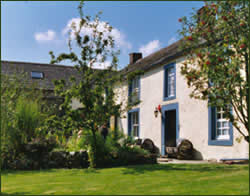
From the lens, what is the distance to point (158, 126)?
17.1 metres

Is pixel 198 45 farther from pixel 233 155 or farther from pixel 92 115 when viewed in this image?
pixel 233 155

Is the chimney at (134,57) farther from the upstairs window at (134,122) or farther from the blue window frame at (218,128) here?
the blue window frame at (218,128)

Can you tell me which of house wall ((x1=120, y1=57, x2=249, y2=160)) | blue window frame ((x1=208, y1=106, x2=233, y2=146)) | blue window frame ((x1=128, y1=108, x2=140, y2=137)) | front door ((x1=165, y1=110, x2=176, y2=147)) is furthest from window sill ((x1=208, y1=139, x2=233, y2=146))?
blue window frame ((x1=128, y1=108, x2=140, y2=137))

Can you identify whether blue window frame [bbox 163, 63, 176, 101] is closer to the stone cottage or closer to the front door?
the stone cottage

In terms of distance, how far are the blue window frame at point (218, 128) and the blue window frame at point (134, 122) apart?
22.9 ft

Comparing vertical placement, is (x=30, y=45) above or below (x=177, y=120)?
above

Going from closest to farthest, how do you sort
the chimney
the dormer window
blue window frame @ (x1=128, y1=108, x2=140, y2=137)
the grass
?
the grass → blue window frame @ (x1=128, y1=108, x2=140, y2=137) → the chimney → the dormer window

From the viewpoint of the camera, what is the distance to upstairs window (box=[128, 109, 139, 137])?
1993cm

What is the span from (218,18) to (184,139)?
728cm

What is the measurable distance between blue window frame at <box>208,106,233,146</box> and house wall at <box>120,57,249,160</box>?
0.24 m

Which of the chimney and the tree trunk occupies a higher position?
the chimney

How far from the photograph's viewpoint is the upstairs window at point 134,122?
1993 centimetres

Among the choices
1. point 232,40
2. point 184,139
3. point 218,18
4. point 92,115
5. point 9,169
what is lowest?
point 9,169

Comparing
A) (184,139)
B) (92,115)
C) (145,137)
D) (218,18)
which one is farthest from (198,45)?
(145,137)
